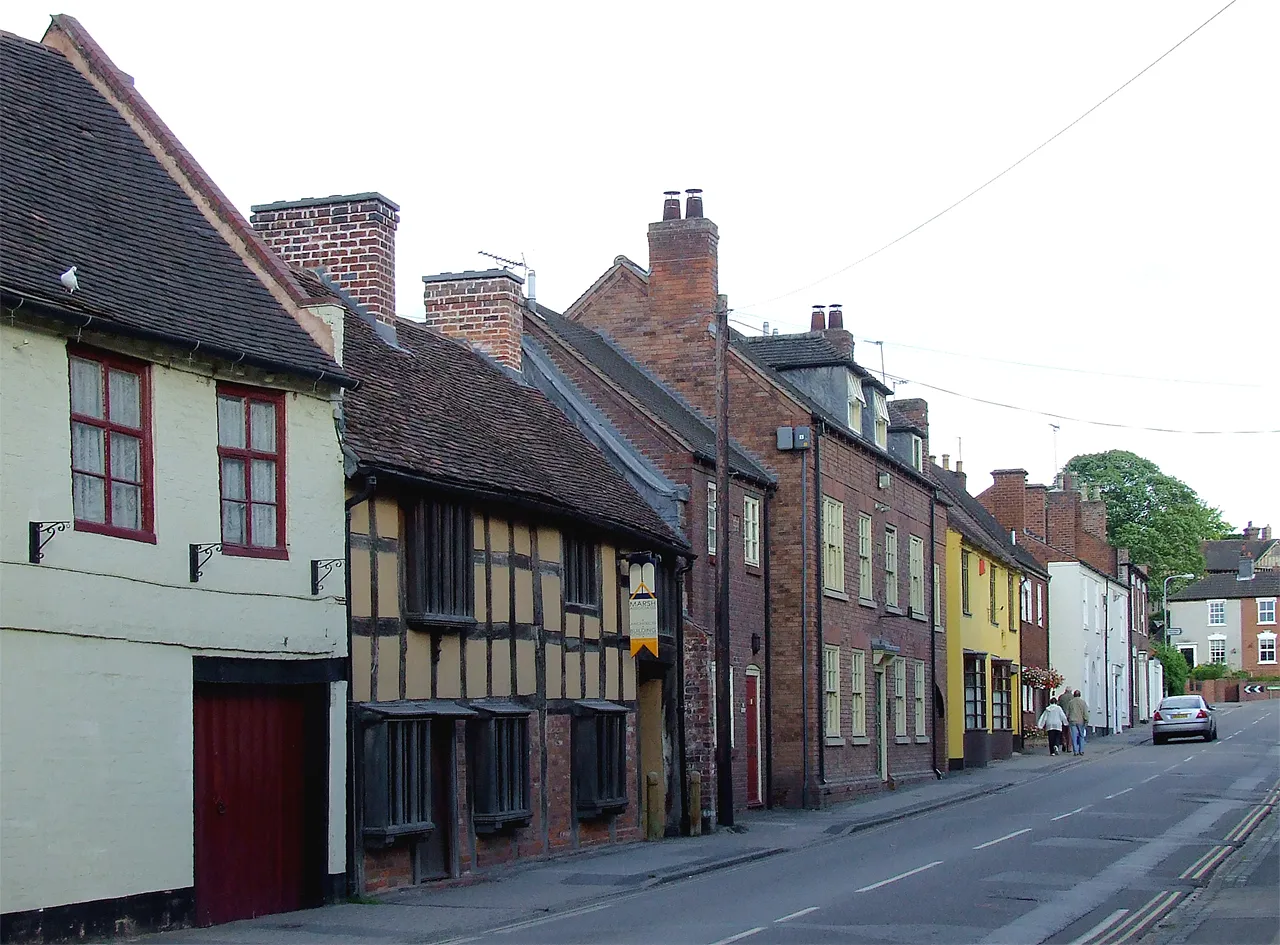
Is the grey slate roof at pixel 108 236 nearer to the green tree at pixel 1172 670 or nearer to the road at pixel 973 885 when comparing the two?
the road at pixel 973 885

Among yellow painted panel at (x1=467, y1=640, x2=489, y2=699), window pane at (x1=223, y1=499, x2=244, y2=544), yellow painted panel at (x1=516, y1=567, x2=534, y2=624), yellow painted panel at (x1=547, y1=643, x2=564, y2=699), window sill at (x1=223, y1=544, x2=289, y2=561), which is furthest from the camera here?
yellow painted panel at (x1=547, y1=643, x2=564, y2=699)

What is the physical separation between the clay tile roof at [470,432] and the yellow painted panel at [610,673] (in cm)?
178

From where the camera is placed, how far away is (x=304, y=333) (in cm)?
1719

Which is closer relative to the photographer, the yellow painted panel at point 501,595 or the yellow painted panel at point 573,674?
the yellow painted panel at point 501,595

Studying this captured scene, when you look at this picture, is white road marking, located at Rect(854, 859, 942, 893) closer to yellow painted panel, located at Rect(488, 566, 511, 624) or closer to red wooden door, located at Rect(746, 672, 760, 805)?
yellow painted panel, located at Rect(488, 566, 511, 624)

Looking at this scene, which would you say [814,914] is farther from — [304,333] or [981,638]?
[981,638]

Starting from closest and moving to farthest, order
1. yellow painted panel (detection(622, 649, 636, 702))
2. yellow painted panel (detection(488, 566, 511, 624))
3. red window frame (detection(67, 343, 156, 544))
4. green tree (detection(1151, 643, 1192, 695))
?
1. red window frame (detection(67, 343, 156, 544))
2. yellow painted panel (detection(488, 566, 511, 624))
3. yellow painted panel (detection(622, 649, 636, 702))
4. green tree (detection(1151, 643, 1192, 695))

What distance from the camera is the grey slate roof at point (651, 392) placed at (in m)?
28.6

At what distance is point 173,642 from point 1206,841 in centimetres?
1443

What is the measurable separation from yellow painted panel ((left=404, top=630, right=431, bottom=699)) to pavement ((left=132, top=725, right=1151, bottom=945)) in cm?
212

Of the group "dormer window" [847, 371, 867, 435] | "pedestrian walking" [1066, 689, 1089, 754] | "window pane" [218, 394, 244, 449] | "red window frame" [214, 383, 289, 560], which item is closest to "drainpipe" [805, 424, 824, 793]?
"dormer window" [847, 371, 867, 435]

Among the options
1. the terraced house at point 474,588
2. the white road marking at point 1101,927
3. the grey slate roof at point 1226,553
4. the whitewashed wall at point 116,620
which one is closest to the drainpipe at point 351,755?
the terraced house at point 474,588


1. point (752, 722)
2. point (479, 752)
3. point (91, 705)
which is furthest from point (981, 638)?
point (91, 705)

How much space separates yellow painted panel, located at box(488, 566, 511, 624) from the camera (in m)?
20.1
